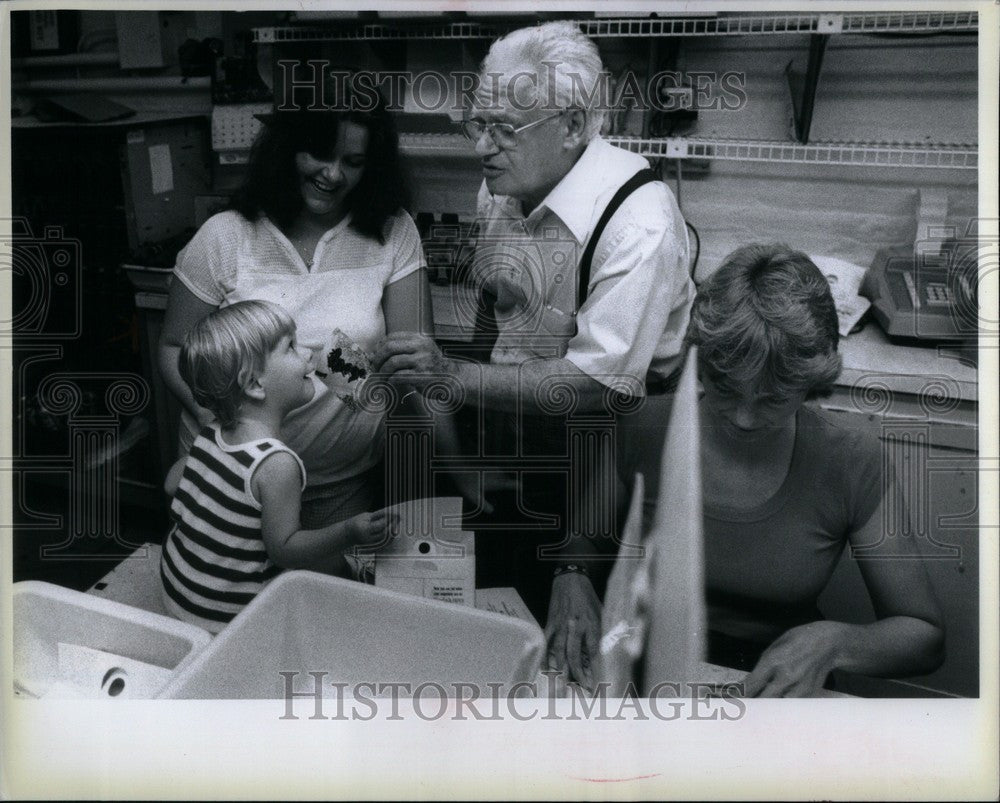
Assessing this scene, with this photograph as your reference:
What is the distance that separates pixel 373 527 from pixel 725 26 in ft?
4.88

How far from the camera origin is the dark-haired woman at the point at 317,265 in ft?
9.76

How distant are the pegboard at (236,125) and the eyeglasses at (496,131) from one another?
488 millimetres

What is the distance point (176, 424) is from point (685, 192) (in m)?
1.37

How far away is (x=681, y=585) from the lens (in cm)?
299

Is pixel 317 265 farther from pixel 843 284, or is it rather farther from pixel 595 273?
pixel 843 284

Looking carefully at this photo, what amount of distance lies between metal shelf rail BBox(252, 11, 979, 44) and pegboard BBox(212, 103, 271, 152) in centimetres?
24

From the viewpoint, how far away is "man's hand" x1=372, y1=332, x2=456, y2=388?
3008 millimetres

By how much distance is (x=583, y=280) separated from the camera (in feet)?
9.55

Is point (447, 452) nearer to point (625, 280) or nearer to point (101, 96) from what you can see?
point (625, 280)
